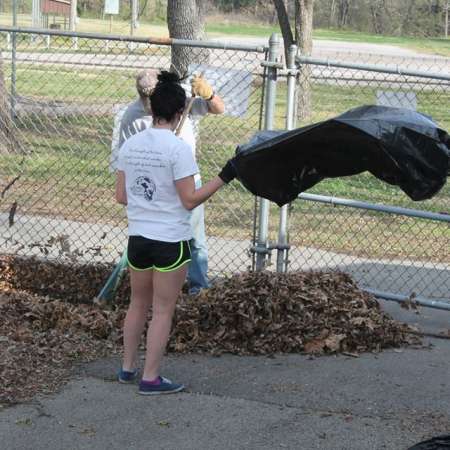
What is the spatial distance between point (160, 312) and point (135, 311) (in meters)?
0.22

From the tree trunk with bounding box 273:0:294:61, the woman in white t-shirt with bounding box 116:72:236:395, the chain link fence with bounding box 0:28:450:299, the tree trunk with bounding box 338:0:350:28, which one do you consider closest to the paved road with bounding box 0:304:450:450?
the woman in white t-shirt with bounding box 116:72:236:395

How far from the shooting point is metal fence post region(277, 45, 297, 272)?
711cm

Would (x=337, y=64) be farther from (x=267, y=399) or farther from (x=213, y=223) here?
(x=213, y=223)

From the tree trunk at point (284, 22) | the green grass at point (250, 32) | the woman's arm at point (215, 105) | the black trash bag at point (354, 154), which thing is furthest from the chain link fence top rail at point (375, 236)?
the green grass at point (250, 32)

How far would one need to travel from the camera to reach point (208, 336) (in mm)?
6320

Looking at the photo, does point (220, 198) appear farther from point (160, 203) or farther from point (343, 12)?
point (343, 12)

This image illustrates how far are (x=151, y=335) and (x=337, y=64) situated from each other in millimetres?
2526

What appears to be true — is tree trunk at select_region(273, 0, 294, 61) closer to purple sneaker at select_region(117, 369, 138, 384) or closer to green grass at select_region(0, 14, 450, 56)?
purple sneaker at select_region(117, 369, 138, 384)

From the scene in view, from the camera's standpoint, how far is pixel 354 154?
197 inches

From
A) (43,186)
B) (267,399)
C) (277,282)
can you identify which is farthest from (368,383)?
(43,186)

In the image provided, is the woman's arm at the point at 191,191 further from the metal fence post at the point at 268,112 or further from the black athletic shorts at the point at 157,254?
the metal fence post at the point at 268,112

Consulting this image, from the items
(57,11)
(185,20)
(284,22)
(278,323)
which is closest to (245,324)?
(278,323)

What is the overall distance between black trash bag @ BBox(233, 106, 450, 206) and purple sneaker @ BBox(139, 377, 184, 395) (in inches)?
45.9

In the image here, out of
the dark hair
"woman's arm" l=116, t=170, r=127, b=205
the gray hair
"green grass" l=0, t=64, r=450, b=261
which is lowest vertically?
"green grass" l=0, t=64, r=450, b=261
